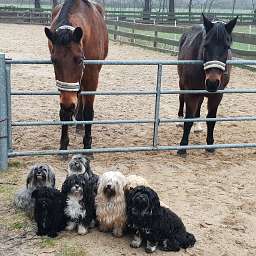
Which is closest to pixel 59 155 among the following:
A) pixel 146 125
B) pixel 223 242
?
pixel 146 125

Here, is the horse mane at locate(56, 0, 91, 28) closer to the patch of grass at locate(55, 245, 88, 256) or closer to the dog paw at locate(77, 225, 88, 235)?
the dog paw at locate(77, 225, 88, 235)

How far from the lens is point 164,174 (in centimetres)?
542

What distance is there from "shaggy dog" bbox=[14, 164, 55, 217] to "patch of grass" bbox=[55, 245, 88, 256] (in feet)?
2.05

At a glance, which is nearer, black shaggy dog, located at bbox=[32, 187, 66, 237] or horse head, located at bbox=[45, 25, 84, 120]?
black shaggy dog, located at bbox=[32, 187, 66, 237]

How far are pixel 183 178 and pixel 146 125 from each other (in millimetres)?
2373

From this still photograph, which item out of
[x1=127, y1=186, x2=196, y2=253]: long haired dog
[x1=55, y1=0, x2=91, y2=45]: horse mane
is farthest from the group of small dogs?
[x1=55, y1=0, x2=91, y2=45]: horse mane

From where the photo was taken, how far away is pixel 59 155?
5.86 meters

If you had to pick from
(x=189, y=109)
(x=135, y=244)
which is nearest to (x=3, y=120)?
(x=135, y=244)

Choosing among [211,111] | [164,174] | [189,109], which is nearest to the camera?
[164,174]

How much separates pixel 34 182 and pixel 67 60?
5.00 ft

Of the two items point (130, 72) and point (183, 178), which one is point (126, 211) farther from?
point (130, 72)

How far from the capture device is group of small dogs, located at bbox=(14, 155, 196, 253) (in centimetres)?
360

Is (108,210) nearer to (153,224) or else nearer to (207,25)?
(153,224)

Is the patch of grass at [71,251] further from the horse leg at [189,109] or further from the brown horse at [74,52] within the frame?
the horse leg at [189,109]
